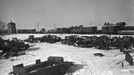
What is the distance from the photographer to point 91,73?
44.4 feet

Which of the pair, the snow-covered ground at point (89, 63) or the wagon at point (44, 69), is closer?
the wagon at point (44, 69)

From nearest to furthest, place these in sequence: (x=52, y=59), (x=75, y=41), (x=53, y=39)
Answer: (x=52, y=59) < (x=75, y=41) < (x=53, y=39)

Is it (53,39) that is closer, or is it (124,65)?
(124,65)

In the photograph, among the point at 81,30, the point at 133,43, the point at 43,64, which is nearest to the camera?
the point at 43,64

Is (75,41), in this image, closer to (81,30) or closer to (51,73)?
(81,30)

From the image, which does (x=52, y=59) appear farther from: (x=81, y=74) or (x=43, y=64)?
(x=81, y=74)

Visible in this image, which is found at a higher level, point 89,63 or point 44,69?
point 44,69

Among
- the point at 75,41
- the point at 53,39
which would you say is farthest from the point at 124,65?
the point at 53,39

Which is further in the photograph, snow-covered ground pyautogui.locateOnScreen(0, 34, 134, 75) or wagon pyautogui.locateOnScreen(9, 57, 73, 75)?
snow-covered ground pyautogui.locateOnScreen(0, 34, 134, 75)

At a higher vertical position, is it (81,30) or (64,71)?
(81,30)

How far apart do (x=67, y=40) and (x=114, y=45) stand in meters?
11.6

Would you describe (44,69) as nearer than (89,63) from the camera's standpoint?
Yes

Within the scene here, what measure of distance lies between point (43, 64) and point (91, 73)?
5.45 m

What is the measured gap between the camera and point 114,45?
93.1 feet
